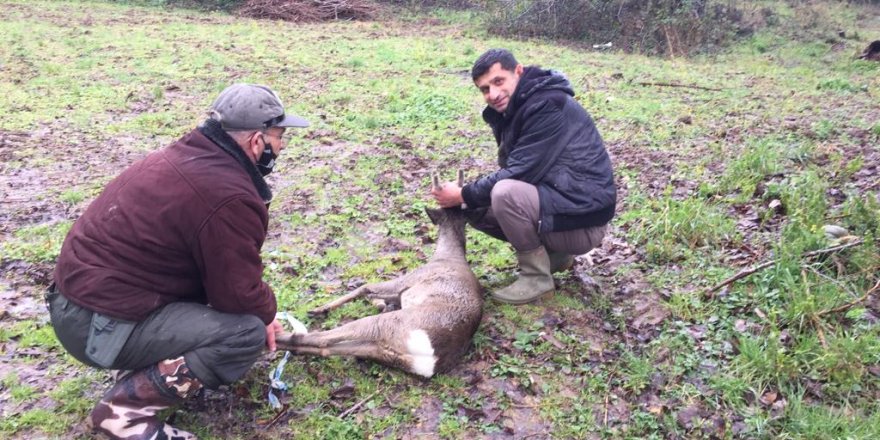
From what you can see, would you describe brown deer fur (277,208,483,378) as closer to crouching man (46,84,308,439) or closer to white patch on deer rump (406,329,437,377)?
white patch on deer rump (406,329,437,377)

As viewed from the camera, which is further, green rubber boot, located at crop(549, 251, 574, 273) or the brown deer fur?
green rubber boot, located at crop(549, 251, 574, 273)

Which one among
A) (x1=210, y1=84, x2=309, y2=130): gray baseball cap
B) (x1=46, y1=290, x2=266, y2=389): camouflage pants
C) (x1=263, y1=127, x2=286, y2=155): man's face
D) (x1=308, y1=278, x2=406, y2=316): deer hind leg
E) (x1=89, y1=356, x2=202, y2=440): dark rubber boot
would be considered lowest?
(x1=308, y1=278, x2=406, y2=316): deer hind leg

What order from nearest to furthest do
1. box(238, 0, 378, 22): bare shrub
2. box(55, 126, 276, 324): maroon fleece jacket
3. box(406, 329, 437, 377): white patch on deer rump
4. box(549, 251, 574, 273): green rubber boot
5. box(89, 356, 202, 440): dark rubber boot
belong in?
box(55, 126, 276, 324): maroon fleece jacket < box(89, 356, 202, 440): dark rubber boot < box(406, 329, 437, 377): white patch on deer rump < box(549, 251, 574, 273): green rubber boot < box(238, 0, 378, 22): bare shrub

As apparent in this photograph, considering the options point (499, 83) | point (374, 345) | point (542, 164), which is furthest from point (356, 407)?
point (499, 83)

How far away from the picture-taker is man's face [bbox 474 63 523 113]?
3.94m

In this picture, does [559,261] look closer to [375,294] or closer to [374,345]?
[375,294]

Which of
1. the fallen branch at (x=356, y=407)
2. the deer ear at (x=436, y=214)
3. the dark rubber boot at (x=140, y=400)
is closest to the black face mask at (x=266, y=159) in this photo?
the dark rubber boot at (x=140, y=400)

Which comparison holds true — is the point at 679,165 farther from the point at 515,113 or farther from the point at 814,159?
the point at 515,113

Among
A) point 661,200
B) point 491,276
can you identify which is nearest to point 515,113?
point 491,276

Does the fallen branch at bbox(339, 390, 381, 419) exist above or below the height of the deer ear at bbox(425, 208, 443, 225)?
below

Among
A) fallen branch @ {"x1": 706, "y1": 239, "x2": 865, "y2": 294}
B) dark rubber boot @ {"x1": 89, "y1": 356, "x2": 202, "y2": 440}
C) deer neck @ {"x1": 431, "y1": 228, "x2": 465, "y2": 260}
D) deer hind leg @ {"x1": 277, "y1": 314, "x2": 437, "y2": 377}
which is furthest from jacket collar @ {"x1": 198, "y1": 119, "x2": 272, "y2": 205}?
fallen branch @ {"x1": 706, "y1": 239, "x2": 865, "y2": 294}

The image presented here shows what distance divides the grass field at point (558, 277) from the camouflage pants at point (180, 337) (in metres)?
0.46

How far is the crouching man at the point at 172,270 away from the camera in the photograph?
2.76 meters

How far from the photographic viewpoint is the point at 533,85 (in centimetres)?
395
